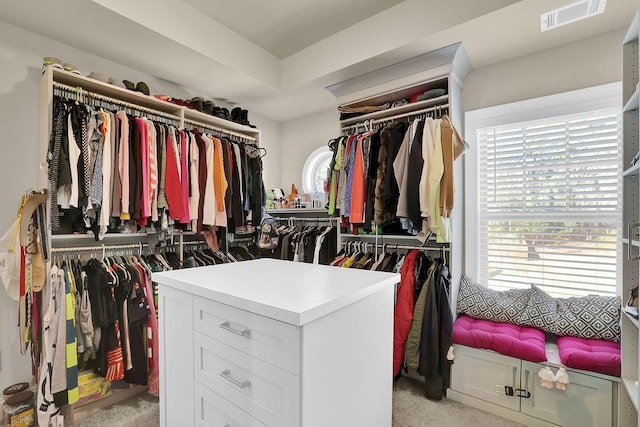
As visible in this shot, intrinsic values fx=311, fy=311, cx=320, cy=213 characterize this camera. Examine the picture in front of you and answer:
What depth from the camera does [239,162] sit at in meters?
2.83

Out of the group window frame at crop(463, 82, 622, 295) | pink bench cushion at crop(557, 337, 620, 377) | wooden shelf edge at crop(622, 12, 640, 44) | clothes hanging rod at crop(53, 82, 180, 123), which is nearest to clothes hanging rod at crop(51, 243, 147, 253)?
clothes hanging rod at crop(53, 82, 180, 123)

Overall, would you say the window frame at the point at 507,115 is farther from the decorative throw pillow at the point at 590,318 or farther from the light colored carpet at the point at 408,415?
the light colored carpet at the point at 408,415

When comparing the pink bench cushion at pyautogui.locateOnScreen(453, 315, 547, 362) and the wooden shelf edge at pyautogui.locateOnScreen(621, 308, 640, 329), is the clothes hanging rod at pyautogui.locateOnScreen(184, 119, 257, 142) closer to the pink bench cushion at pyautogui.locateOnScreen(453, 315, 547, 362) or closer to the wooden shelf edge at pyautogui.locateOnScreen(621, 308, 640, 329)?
the pink bench cushion at pyautogui.locateOnScreen(453, 315, 547, 362)

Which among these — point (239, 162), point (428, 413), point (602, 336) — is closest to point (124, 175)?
point (239, 162)

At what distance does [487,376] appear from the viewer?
204 centimetres

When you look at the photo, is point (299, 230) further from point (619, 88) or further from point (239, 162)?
point (619, 88)

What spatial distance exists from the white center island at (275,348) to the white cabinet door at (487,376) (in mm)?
1091

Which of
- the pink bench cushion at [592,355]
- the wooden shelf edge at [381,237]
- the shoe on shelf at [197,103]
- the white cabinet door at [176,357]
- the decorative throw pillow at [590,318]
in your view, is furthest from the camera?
the shoe on shelf at [197,103]

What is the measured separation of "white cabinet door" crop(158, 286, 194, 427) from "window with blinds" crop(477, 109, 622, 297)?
2.30 meters

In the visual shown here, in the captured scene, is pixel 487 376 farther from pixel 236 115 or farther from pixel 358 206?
pixel 236 115

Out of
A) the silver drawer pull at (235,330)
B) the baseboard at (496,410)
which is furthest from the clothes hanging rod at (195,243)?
the baseboard at (496,410)

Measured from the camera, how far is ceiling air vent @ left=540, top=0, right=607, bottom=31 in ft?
5.75

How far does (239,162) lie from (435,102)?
173cm

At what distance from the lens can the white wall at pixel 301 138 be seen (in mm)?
3598
